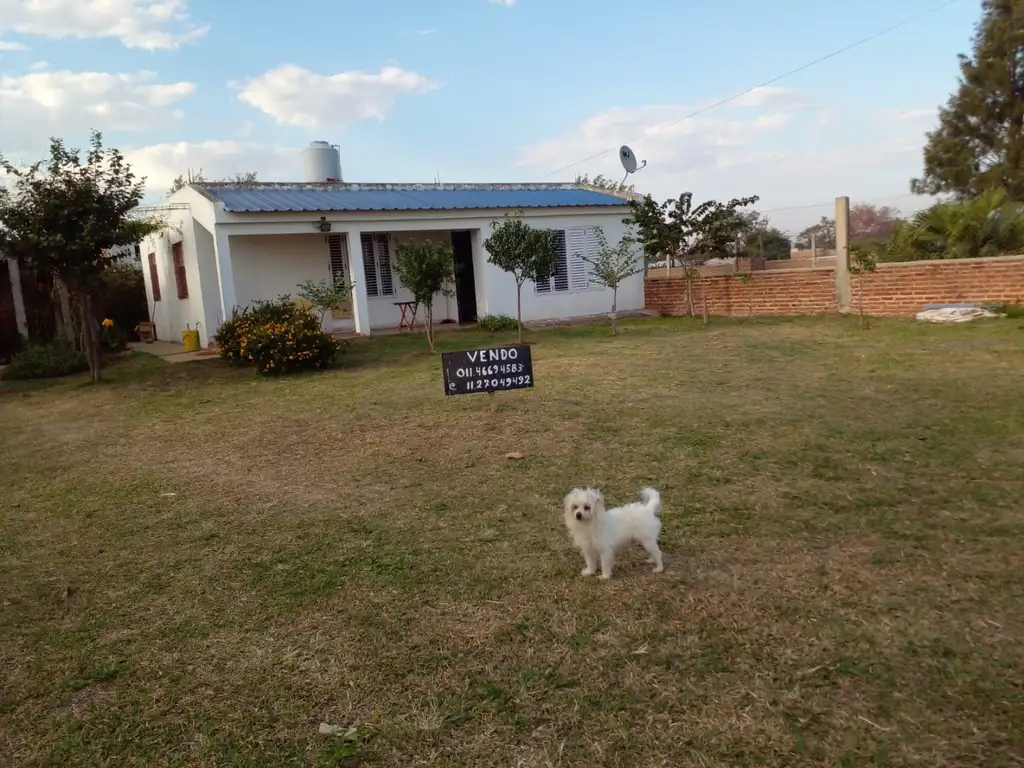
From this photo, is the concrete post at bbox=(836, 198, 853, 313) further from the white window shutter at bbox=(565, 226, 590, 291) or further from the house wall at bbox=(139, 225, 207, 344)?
the house wall at bbox=(139, 225, 207, 344)

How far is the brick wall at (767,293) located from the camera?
15.2m

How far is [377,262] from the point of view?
1670 centimetres

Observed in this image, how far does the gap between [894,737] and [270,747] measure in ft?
6.60

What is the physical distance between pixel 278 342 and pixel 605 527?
8538mm

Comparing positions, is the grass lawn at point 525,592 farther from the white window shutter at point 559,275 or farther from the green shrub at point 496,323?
the white window shutter at point 559,275

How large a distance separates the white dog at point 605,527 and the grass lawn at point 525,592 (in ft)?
0.44

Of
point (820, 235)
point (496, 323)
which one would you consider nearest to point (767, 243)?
point (820, 235)

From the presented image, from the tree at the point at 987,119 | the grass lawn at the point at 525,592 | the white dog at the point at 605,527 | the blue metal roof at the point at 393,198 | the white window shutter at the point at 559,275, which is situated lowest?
the grass lawn at the point at 525,592

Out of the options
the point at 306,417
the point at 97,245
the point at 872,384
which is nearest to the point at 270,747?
the point at 306,417

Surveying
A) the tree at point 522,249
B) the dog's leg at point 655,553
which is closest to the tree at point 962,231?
the tree at point 522,249

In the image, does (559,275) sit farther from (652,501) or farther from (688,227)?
(652,501)

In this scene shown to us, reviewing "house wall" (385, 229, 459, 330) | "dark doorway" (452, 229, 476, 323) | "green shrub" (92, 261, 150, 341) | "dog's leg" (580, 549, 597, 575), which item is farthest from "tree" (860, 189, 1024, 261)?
"green shrub" (92, 261, 150, 341)

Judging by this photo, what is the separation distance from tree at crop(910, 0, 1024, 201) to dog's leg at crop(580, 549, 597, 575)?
2612 centimetres

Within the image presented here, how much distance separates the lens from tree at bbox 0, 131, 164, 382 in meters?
10.1
